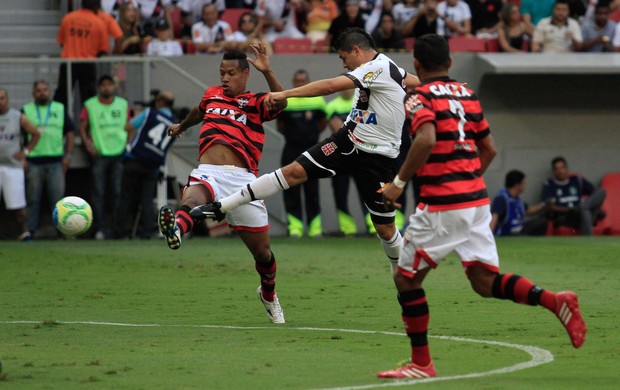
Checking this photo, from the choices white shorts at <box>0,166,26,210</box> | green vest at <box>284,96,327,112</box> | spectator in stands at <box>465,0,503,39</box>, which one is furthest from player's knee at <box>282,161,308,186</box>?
spectator in stands at <box>465,0,503,39</box>

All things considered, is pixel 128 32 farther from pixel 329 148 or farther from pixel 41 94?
pixel 329 148

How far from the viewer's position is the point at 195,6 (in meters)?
22.8

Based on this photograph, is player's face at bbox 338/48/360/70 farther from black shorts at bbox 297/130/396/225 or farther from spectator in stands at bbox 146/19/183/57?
spectator in stands at bbox 146/19/183/57

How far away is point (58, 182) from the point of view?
798 inches

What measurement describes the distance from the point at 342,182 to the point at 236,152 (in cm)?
1035

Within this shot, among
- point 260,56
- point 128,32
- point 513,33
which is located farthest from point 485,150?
point 513,33

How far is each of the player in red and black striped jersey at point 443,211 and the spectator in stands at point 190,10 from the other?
610 inches

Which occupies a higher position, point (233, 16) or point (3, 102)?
point (233, 16)

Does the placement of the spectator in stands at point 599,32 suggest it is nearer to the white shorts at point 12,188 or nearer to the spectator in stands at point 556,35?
the spectator in stands at point 556,35

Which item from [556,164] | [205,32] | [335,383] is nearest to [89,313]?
[335,383]

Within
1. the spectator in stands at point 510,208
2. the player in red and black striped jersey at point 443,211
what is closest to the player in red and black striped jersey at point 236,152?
the player in red and black striped jersey at point 443,211

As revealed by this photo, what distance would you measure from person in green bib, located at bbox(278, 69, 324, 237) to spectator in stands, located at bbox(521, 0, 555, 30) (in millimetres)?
5080

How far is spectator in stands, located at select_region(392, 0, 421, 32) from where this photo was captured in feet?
74.8

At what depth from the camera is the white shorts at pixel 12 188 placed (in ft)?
65.5
